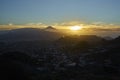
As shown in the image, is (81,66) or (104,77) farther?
(81,66)

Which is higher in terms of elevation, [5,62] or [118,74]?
[5,62]

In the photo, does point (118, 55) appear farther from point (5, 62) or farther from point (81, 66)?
point (5, 62)

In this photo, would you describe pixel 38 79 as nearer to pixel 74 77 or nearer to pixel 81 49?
pixel 74 77

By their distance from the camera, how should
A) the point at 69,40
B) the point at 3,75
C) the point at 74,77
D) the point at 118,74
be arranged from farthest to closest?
the point at 69,40, the point at 118,74, the point at 74,77, the point at 3,75

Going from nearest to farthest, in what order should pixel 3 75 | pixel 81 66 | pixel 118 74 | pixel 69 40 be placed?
pixel 3 75 → pixel 118 74 → pixel 81 66 → pixel 69 40

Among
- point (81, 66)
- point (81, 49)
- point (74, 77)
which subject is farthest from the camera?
point (81, 49)

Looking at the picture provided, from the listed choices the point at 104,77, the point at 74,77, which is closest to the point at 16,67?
the point at 74,77

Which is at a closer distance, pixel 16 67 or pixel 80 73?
pixel 16 67

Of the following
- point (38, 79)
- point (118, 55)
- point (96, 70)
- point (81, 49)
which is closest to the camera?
point (38, 79)

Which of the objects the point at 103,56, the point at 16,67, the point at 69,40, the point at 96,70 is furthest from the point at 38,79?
the point at 69,40
